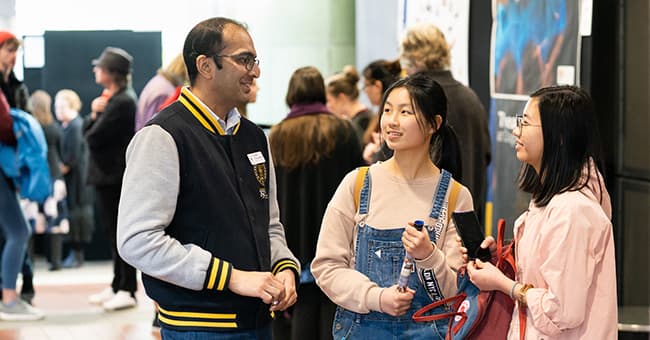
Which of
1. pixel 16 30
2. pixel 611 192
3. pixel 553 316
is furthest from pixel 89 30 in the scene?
pixel 553 316

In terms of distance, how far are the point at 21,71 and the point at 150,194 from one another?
8.61 m

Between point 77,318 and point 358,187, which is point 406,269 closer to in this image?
point 358,187

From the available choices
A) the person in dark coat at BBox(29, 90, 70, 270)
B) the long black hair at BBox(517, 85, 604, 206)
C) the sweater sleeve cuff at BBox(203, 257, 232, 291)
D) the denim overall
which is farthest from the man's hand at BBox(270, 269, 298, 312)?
the person in dark coat at BBox(29, 90, 70, 270)

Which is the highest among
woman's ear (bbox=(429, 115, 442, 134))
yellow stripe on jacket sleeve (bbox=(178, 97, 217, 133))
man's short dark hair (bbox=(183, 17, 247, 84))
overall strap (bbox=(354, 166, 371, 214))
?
man's short dark hair (bbox=(183, 17, 247, 84))

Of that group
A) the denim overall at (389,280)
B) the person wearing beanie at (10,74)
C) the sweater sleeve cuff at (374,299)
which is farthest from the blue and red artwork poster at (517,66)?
the person wearing beanie at (10,74)

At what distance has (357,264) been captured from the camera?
304cm

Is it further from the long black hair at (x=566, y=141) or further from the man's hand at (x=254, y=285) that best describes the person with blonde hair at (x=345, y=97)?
the man's hand at (x=254, y=285)

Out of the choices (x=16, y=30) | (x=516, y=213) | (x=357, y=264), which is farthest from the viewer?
(x=16, y=30)

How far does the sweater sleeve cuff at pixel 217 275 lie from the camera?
2.53 meters

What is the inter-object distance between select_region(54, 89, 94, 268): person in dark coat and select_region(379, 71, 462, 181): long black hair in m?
7.00

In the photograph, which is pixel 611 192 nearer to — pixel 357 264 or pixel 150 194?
pixel 357 264

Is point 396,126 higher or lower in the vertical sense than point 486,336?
higher

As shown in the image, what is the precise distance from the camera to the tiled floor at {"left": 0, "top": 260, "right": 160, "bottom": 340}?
6766 millimetres

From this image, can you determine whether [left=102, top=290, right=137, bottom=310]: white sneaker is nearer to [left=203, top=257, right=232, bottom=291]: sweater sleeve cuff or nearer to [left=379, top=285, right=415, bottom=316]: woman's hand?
[left=379, top=285, right=415, bottom=316]: woman's hand
